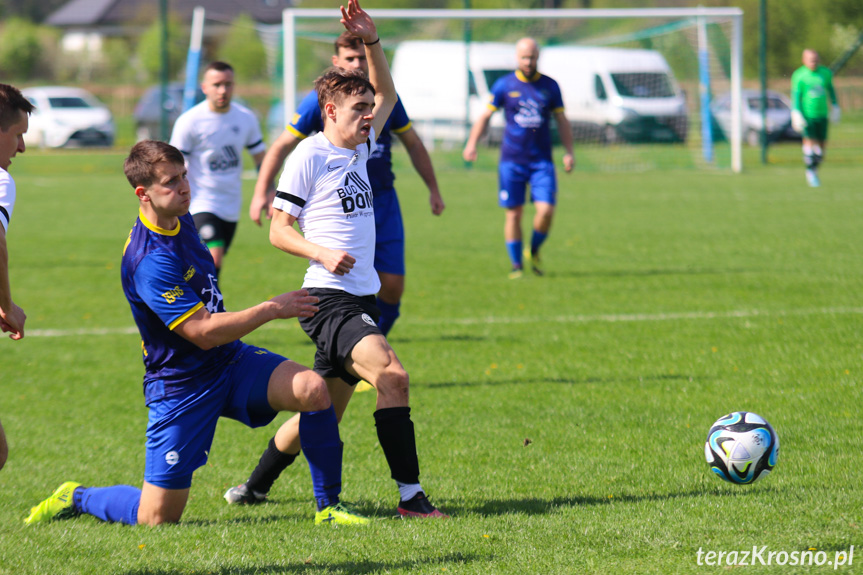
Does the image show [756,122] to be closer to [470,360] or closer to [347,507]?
[470,360]

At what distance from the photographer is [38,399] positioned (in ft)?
21.0

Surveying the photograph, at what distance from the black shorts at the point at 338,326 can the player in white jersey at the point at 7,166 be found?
115cm

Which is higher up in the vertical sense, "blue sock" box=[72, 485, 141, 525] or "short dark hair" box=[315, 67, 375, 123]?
"short dark hair" box=[315, 67, 375, 123]

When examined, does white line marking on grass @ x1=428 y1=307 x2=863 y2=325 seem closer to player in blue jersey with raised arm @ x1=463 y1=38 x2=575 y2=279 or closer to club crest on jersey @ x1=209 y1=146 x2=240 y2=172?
club crest on jersey @ x1=209 y1=146 x2=240 y2=172

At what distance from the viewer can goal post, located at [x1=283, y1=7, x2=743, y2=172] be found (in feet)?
64.3

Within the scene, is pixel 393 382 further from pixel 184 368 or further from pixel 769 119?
pixel 769 119

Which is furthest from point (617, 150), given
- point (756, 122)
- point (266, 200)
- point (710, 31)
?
point (266, 200)

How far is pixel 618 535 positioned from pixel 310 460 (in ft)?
4.41

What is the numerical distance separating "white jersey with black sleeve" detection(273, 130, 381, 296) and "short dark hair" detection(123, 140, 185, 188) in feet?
1.97

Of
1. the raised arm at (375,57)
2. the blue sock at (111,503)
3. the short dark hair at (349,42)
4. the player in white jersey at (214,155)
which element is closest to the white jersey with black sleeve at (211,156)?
the player in white jersey at (214,155)

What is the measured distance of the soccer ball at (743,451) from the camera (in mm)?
4113

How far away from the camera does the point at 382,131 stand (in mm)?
6008

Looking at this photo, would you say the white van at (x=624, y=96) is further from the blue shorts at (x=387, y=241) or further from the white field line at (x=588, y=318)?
the blue shorts at (x=387, y=241)

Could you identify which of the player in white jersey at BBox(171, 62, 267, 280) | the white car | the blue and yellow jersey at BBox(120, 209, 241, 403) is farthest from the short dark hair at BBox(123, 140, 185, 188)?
the white car
